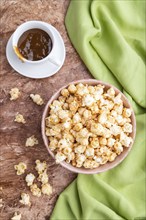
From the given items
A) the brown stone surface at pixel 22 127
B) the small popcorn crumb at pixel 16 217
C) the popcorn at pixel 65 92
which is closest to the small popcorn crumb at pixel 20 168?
the brown stone surface at pixel 22 127

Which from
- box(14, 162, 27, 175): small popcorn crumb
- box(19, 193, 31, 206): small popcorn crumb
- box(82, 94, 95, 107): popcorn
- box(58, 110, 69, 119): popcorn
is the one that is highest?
box(82, 94, 95, 107): popcorn

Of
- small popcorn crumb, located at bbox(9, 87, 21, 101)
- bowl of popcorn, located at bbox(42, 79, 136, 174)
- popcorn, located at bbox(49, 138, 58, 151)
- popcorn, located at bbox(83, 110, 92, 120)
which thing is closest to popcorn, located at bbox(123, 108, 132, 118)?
bowl of popcorn, located at bbox(42, 79, 136, 174)

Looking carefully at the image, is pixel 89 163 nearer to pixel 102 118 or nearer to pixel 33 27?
pixel 102 118

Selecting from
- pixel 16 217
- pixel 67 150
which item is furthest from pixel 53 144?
pixel 16 217

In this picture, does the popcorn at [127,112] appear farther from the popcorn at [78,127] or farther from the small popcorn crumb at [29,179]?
the small popcorn crumb at [29,179]

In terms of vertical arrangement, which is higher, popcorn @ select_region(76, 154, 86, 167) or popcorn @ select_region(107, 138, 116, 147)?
popcorn @ select_region(107, 138, 116, 147)

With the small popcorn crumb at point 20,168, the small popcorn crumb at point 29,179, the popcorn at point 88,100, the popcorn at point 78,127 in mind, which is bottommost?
the small popcorn crumb at point 29,179

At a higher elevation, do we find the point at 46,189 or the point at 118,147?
the point at 118,147

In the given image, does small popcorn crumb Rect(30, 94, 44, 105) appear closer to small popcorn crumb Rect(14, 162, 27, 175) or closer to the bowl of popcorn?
the bowl of popcorn
